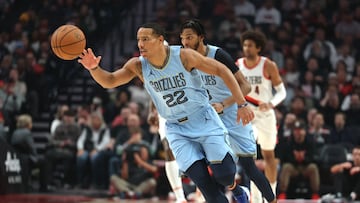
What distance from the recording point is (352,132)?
1198 centimetres

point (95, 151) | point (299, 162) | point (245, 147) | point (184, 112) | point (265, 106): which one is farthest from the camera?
point (95, 151)

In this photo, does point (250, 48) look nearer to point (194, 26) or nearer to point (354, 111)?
point (194, 26)

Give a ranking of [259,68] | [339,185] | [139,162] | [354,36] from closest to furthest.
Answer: [259,68] < [339,185] < [139,162] < [354,36]

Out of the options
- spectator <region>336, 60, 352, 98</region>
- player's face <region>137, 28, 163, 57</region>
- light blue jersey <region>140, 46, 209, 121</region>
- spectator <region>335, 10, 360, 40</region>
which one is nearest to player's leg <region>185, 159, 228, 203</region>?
light blue jersey <region>140, 46, 209, 121</region>

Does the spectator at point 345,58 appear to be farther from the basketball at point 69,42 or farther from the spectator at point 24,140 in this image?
the basketball at point 69,42

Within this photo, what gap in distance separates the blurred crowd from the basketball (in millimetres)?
6134

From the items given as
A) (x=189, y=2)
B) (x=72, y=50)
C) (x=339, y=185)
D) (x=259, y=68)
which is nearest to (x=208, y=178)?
(x=72, y=50)

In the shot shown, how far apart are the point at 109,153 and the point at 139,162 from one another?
0.82m

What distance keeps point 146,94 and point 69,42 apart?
8.12 m

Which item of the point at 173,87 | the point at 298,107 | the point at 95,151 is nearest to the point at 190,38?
the point at 173,87

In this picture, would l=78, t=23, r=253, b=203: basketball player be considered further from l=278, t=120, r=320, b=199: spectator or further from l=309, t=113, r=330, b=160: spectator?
l=309, t=113, r=330, b=160: spectator

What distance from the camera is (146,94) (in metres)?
14.1

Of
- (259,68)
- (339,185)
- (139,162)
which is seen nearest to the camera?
(259,68)

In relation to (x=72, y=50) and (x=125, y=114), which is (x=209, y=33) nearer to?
(x=125, y=114)
